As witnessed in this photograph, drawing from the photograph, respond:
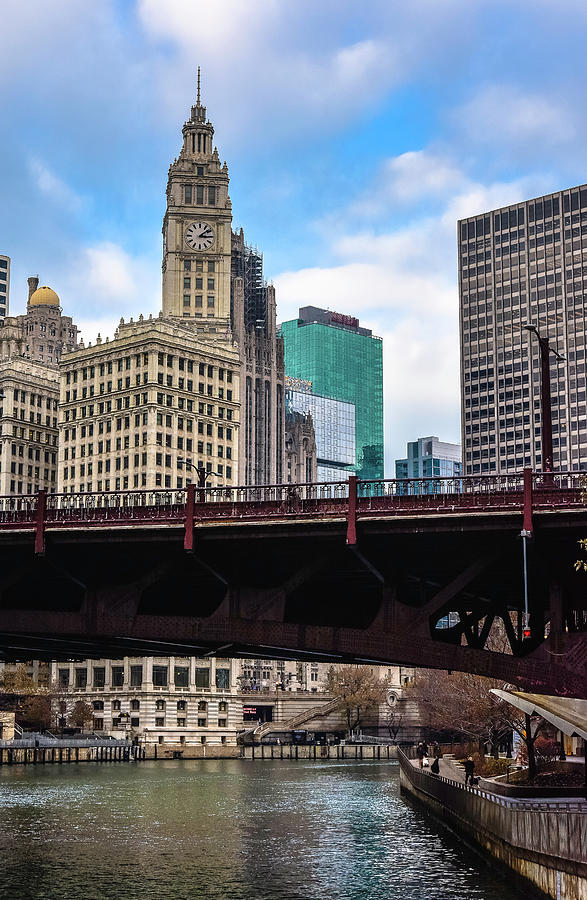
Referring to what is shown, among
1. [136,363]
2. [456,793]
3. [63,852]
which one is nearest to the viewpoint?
[63,852]

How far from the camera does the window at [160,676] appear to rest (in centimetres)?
17788

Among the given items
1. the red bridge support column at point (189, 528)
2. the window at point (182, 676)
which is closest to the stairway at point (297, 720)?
the window at point (182, 676)

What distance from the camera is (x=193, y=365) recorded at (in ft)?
652

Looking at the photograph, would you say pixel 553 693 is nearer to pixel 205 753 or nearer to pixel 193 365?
pixel 205 753

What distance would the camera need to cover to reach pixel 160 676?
179m

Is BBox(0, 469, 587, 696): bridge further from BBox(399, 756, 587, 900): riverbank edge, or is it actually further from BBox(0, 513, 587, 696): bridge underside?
BBox(399, 756, 587, 900): riverbank edge

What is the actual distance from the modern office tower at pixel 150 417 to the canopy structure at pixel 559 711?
446 ft

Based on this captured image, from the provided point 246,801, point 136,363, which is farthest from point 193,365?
point 246,801

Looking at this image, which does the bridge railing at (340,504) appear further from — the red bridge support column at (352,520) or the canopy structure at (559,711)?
the canopy structure at (559,711)

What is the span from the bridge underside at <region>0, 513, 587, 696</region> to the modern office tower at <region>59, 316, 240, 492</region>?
5328 inches

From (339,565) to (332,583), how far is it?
467cm

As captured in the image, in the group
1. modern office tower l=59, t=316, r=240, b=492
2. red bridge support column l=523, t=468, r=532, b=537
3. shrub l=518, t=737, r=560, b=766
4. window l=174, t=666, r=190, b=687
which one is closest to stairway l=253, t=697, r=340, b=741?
window l=174, t=666, r=190, b=687

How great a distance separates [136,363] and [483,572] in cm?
15133

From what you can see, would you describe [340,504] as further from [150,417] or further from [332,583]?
[150,417]
